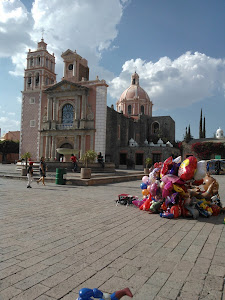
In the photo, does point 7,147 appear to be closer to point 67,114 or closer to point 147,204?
point 67,114

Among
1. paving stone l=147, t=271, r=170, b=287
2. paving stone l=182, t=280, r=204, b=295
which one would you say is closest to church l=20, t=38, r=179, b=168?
paving stone l=147, t=271, r=170, b=287

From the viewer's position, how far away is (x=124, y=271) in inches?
108

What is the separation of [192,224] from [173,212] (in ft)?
1.84

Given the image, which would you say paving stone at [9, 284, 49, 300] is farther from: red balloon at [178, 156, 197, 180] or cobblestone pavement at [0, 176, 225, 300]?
red balloon at [178, 156, 197, 180]

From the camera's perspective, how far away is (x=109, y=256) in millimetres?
3180

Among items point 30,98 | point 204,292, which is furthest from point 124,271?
point 30,98

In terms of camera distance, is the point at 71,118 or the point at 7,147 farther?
the point at 7,147

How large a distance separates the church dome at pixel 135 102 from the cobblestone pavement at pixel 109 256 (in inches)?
1531

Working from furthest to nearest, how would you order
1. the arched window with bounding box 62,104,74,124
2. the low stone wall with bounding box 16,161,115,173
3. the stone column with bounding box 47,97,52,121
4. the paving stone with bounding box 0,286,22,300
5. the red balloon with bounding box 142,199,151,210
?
the stone column with bounding box 47,97,52,121, the arched window with bounding box 62,104,74,124, the low stone wall with bounding box 16,161,115,173, the red balloon with bounding box 142,199,151,210, the paving stone with bounding box 0,286,22,300

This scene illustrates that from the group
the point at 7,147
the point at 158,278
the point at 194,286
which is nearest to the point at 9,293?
the point at 158,278

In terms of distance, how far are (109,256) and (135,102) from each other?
41318 millimetres

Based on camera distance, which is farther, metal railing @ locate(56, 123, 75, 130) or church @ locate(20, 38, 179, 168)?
metal railing @ locate(56, 123, 75, 130)

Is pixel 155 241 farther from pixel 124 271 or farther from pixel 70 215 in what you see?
pixel 70 215

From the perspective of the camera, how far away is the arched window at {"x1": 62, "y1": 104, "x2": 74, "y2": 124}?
31245mm
